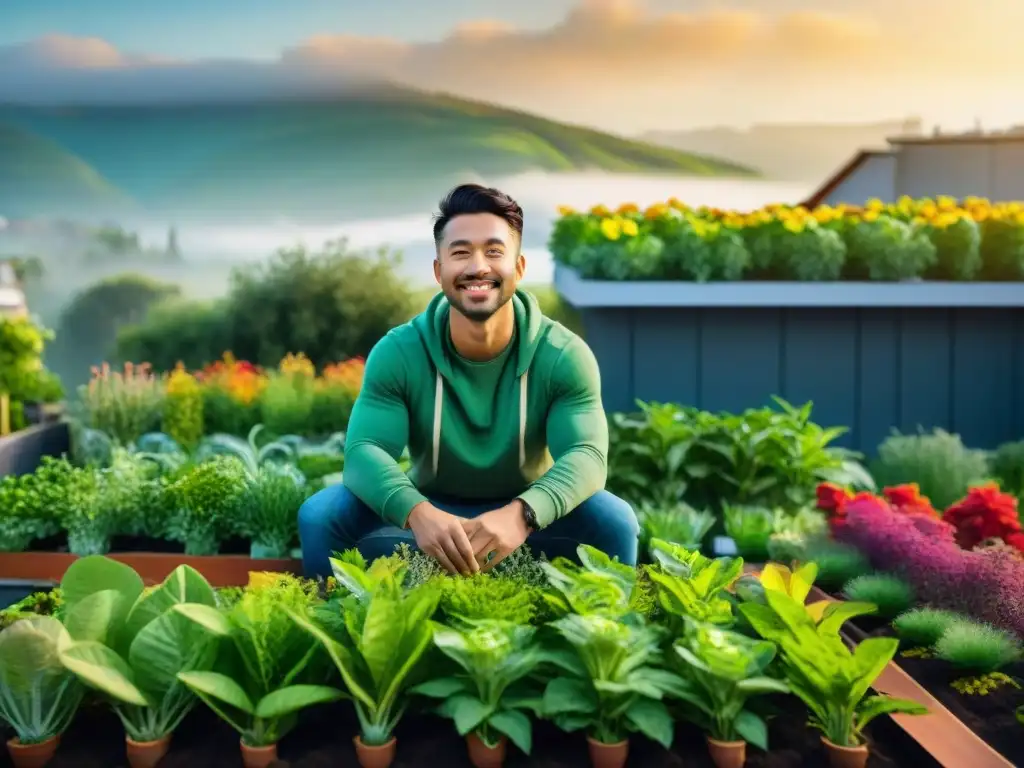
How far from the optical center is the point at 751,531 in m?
3.47

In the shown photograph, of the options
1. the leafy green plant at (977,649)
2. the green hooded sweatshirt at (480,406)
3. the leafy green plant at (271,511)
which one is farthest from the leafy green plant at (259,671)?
the leafy green plant at (271,511)

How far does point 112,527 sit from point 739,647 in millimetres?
2628

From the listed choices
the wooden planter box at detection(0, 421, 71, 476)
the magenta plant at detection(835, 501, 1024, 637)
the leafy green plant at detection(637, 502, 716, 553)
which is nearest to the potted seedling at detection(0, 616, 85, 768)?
the magenta plant at detection(835, 501, 1024, 637)

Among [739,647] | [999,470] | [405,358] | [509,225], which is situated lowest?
[999,470]

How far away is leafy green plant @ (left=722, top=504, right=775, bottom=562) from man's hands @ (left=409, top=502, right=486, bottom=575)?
5.46 ft

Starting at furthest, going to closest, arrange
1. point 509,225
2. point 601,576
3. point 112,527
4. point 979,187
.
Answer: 1. point 979,187
2. point 112,527
3. point 509,225
4. point 601,576

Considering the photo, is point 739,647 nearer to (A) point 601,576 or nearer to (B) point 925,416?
(A) point 601,576

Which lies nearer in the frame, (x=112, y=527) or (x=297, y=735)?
(x=297, y=735)

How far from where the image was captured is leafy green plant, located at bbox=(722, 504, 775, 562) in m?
3.45

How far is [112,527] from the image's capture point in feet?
11.8

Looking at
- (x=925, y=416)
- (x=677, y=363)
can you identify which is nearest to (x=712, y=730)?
(x=677, y=363)

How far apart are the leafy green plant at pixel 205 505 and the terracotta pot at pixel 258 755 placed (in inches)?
78.2

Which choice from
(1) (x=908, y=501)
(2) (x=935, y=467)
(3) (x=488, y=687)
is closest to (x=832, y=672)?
(3) (x=488, y=687)

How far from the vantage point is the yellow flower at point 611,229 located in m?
4.71
